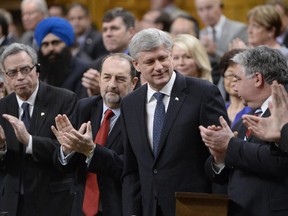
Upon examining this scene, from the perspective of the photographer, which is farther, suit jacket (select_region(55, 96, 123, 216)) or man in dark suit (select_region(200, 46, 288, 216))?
suit jacket (select_region(55, 96, 123, 216))

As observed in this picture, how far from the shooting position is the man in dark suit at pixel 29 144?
572 centimetres

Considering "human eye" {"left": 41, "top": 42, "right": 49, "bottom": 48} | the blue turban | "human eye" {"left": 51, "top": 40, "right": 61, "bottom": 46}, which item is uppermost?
the blue turban

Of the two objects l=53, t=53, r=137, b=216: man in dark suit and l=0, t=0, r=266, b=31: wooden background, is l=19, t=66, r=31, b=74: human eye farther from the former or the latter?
l=0, t=0, r=266, b=31: wooden background

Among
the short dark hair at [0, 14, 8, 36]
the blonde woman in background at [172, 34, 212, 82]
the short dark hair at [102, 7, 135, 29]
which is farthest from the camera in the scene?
the short dark hair at [0, 14, 8, 36]

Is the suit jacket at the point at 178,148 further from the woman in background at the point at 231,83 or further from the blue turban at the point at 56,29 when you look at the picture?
the blue turban at the point at 56,29

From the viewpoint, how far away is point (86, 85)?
673cm

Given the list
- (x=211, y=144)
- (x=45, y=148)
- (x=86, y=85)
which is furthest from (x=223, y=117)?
(x=86, y=85)

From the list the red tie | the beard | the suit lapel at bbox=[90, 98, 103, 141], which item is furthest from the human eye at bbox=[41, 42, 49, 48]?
the red tie

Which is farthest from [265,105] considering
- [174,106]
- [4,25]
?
[4,25]

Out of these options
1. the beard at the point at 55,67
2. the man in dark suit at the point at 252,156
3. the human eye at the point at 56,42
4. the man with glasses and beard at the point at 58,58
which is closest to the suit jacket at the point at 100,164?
the man in dark suit at the point at 252,156

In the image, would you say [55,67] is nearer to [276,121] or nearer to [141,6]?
[276,121]

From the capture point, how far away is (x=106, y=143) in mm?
5496

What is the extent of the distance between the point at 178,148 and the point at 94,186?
797 millimetres

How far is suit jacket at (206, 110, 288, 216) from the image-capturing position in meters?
4.44
